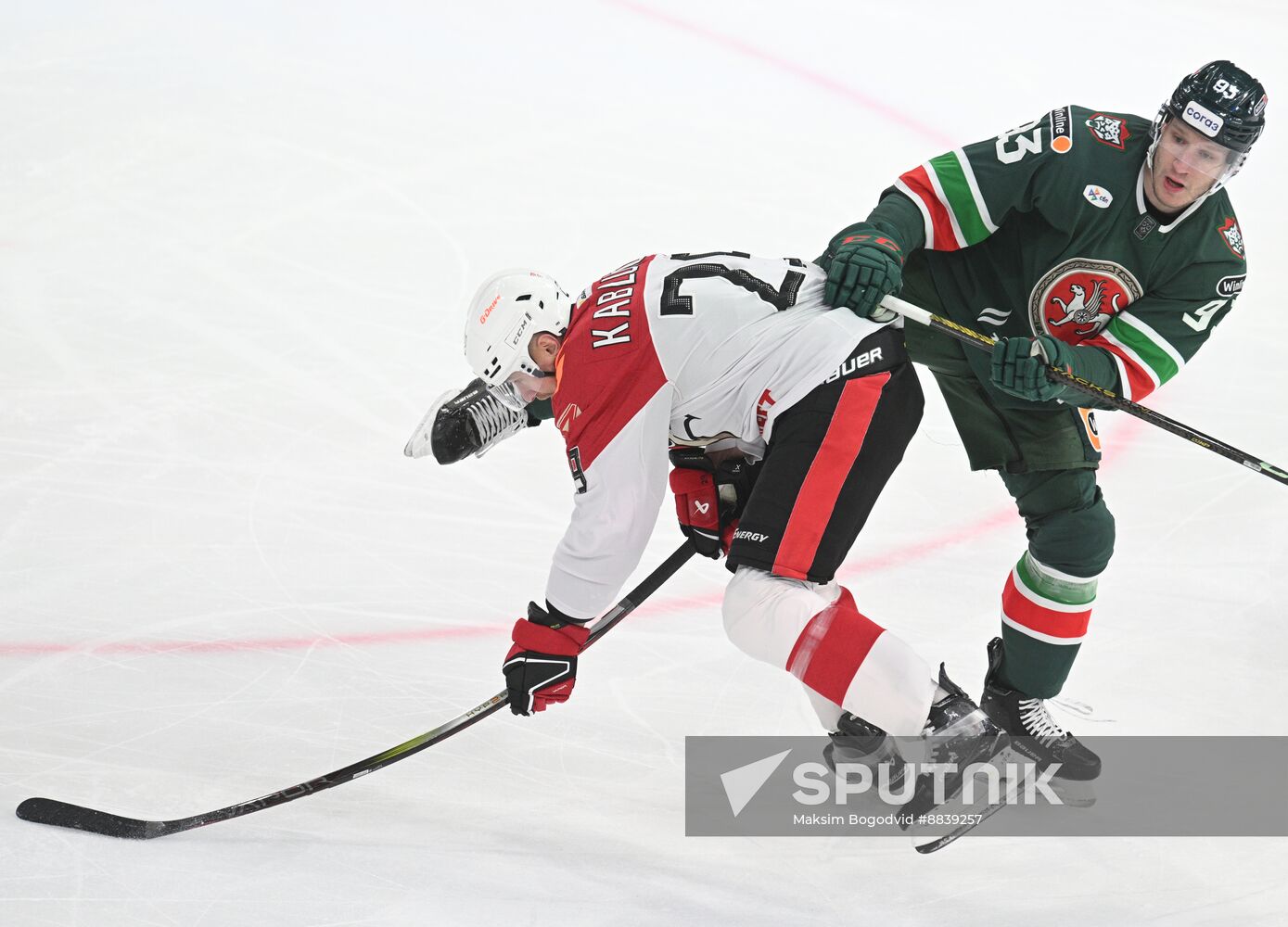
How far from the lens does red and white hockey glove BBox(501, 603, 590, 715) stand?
7.53 ft

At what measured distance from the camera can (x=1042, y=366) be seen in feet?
7.64

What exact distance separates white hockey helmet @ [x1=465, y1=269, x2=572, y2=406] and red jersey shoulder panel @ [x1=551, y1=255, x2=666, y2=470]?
74mm

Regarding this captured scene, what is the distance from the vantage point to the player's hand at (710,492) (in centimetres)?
262

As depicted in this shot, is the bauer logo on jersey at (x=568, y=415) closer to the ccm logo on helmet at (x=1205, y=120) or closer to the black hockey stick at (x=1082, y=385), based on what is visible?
the black hockey stick at (x=1082, y=385)

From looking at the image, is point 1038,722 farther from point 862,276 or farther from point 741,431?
point 862,276

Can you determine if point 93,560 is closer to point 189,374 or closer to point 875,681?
point 189,374

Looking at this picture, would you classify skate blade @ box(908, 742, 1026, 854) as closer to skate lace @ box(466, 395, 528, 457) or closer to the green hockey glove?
the green hockey glove

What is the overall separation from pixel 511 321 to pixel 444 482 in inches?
54.0

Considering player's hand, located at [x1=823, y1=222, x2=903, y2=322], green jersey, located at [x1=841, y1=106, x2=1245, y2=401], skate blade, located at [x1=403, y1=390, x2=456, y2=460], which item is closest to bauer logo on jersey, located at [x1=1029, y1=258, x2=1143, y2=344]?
green jersey, located at [x1=841, y1=106, x2=1245, y2=401]

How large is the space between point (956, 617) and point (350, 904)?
1690 mm

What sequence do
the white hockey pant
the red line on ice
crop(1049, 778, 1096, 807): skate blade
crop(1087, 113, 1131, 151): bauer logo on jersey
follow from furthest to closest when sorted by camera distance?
the red line on ice
crop(1049, 778, 1096, 807): skate blade
crop(1087, 113, 1131, 151): bauer logo on jersey
the white hockey pant

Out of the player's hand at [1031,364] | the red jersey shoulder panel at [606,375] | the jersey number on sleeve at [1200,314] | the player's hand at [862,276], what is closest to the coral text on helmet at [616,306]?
the red jersey shoulder panel at [606,375]

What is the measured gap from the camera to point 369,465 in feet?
12.0

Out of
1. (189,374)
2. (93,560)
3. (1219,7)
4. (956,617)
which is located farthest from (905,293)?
(1219,7)
